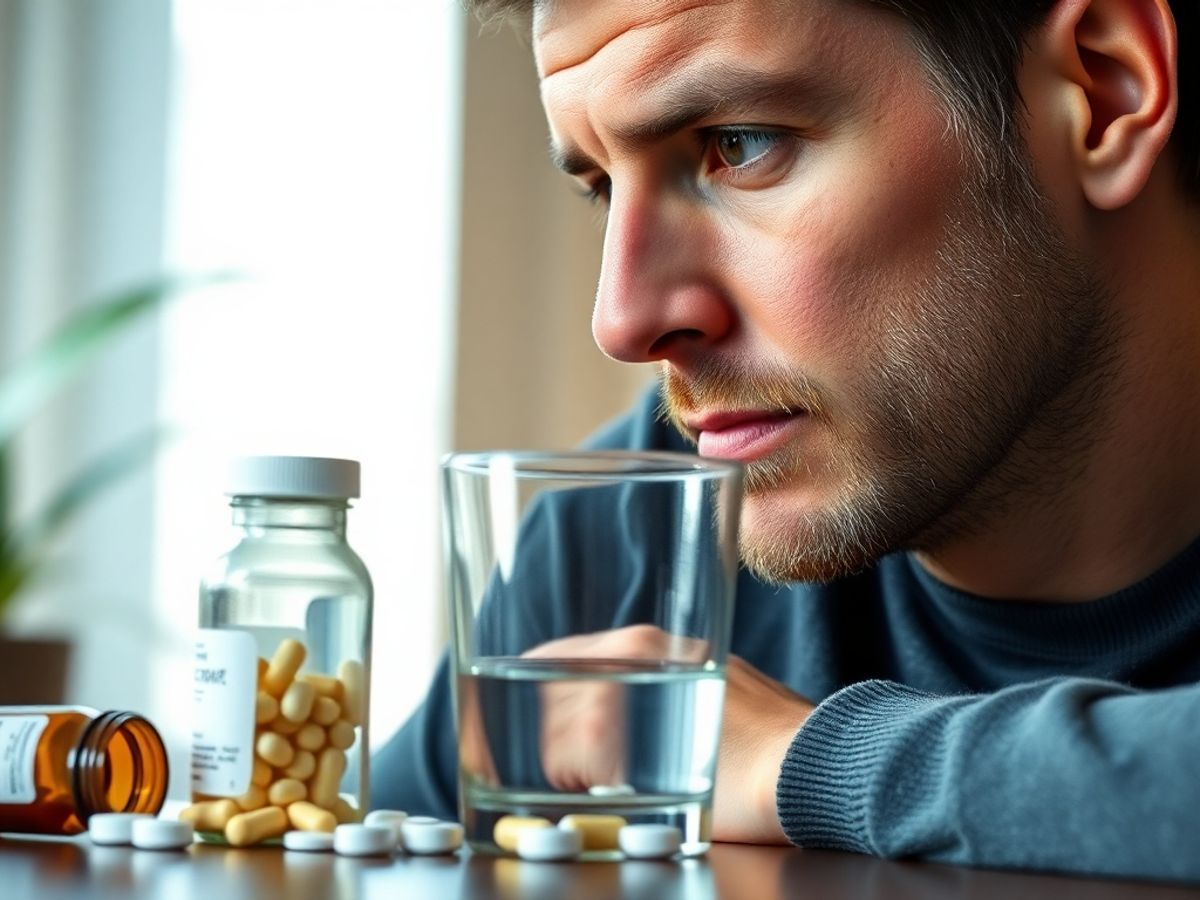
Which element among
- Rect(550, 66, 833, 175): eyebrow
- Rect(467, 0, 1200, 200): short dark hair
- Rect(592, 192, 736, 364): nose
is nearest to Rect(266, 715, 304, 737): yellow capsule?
Rect(592, 192, 736, 364): nose

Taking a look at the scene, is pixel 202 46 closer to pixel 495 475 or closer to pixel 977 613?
pixel 977 613

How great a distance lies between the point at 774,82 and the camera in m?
1.06

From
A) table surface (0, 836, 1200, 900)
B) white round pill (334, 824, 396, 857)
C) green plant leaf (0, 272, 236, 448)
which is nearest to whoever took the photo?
table surface (0, 836, 1200, 900)

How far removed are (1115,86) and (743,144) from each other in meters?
0.30

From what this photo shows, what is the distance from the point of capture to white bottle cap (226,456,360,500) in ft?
2.42

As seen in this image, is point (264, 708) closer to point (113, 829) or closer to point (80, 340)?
point (113, 829)

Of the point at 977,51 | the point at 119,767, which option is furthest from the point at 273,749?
the point at 977,51

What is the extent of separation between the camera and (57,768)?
78 centimetres

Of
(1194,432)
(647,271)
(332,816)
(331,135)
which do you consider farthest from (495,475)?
(331,135)

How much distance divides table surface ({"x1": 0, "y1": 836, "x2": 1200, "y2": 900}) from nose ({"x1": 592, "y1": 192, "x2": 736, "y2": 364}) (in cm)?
44

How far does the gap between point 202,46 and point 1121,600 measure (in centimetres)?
233

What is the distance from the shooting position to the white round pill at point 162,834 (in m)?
0.70

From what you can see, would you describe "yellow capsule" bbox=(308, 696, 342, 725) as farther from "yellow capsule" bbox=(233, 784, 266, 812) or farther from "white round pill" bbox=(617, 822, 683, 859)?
"white round pill" bbox=(617, 822, 683, 859)

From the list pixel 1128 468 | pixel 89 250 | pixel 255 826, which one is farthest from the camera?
pixel 89 250
